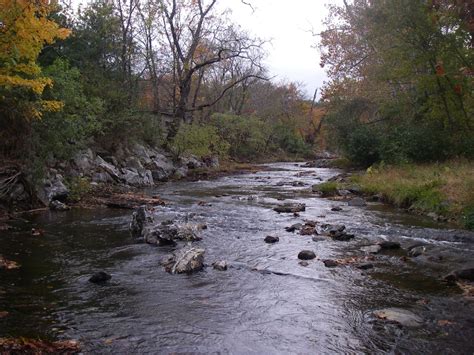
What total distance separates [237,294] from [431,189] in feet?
35.1

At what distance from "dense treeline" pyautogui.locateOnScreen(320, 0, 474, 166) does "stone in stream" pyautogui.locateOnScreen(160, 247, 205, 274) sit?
10.7 m

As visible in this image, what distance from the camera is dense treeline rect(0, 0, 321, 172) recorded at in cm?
1238

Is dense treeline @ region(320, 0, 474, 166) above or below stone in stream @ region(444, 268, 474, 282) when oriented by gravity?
above

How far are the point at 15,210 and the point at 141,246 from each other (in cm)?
608

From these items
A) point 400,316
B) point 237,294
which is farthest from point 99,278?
point 400,316

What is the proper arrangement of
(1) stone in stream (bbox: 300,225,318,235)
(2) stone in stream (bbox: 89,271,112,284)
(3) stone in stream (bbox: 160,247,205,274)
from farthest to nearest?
1. (1) stone in stream (bbox: 300,225,318,235)
2. (3) stone in stream (bbox: 160,247,205,274)
3. (2) stone in stream (bbox: 89,271,112,284)

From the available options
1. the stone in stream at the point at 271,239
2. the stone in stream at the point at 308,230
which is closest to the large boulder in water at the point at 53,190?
the stone in stream at the point at 271,239

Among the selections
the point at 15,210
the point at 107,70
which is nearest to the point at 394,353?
the point at 15,210

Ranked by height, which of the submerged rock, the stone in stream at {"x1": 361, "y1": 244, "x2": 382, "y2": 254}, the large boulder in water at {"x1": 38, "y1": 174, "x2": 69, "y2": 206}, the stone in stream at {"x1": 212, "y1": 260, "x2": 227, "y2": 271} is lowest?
the stone in stream at {"x1": 361, "y1": 244, "x2": 382, "y2": 254}

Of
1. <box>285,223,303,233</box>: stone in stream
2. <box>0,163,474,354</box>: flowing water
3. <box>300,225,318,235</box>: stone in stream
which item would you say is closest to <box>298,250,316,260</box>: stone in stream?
<box>0,163,474,354</box>: flowing water

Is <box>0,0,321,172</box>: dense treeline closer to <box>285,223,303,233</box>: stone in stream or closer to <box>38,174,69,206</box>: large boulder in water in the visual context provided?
<box>38,174,69,206</box>: large boulder in water

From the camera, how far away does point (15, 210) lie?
13883mm

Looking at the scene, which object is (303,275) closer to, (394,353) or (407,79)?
(394,353)

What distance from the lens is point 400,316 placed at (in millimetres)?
5914
